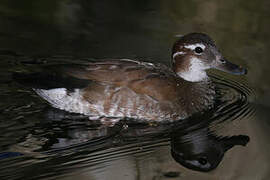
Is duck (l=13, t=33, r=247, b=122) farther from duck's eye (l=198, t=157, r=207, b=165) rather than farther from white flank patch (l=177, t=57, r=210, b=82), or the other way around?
duck's eye (l=198, t=157, r=207, b=165)

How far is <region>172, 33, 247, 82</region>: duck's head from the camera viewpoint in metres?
7.02

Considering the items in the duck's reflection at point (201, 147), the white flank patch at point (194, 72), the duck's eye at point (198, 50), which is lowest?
the duck's reflection at point (201, 147)

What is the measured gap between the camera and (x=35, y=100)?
23.0 ft

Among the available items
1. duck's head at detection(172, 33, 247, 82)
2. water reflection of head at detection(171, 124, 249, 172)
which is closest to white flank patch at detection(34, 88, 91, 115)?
water reflection of head at detection(171, 124, 249, 172)

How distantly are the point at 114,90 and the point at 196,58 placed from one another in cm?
133

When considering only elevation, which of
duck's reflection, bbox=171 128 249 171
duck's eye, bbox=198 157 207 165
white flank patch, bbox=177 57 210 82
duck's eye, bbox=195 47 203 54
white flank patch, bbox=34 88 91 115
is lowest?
duck's eye, bbox=198 157 207 165

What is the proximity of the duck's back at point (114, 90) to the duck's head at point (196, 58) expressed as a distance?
0.50m

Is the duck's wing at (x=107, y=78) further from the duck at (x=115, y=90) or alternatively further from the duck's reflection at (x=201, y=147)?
the duck's reflection at (x=201, y=147)

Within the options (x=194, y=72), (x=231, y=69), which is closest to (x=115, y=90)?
(x=194, y=72)

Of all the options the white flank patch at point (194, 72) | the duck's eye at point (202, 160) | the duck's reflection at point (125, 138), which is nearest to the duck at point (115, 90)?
the duck's reflection at point (125, 138)

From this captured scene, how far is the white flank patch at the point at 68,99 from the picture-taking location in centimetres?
668

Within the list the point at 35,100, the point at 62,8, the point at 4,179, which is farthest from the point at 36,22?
the point at 4,179

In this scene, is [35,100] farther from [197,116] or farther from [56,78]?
[197,116]

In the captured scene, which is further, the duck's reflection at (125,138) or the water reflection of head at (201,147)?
the duck's reflection at (125,138)
